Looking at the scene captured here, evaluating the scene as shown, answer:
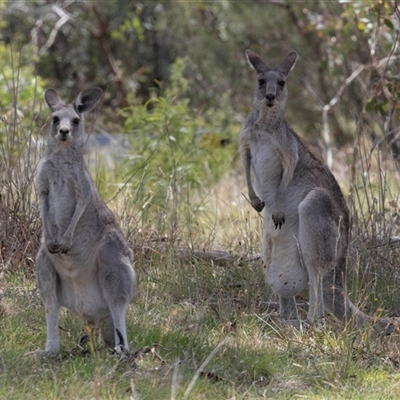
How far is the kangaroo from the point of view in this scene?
15.0 feet

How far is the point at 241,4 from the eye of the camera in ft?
49.4

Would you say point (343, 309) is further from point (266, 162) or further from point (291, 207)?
point (266, 162)

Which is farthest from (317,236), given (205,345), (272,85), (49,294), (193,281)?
(49,294)

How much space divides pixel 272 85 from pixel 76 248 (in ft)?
5.92

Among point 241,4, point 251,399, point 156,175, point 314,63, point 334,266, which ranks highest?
point 241,4

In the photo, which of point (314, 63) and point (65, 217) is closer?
point (65, 217)

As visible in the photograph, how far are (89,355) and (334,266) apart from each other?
1.72 m

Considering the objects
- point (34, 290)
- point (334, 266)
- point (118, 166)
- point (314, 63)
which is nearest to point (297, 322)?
point (334, 266)

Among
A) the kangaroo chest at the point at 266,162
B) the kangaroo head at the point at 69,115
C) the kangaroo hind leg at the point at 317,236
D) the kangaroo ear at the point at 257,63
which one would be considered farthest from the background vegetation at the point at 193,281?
the kangaroo head at the point at 69,115

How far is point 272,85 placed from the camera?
5805 mm

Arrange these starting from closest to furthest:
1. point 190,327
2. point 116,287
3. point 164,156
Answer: point 116,287
point 190,327
point 164,156

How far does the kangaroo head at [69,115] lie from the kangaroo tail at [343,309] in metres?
1.62

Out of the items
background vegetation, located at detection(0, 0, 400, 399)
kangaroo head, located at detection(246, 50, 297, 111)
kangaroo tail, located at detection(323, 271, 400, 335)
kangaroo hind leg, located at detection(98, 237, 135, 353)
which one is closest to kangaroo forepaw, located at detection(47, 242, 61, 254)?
kangaroo hind leg, located at detection(98, 237, 135, 353)

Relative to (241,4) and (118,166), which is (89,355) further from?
(241,4)
